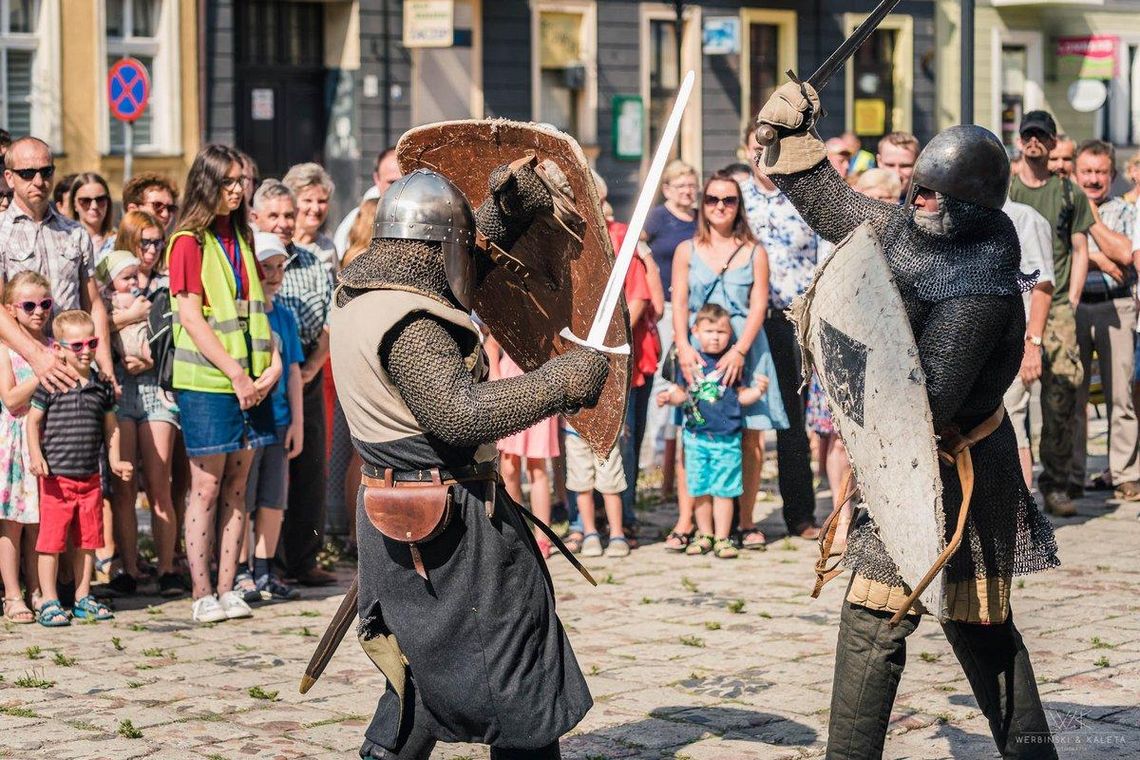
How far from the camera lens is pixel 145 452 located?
844cm

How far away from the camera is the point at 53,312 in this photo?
8.10 m

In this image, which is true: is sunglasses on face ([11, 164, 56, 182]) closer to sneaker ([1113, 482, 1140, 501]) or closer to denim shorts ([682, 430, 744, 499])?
denim shorts ([682, 430, 744, 499])

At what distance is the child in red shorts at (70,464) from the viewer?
7.75m

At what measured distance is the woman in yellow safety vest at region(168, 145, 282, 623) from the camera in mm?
7629

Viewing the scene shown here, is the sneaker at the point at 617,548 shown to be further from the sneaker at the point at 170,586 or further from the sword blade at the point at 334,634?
the sword blade at the point at 334,634

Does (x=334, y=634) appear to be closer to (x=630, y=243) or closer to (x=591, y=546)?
(x=630, y=243)

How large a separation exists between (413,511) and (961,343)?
1.37 m

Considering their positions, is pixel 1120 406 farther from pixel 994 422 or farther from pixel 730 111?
pixel 730 111

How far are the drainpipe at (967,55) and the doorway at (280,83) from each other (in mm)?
14325

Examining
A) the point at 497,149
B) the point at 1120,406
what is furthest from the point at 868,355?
the point at 1120,406

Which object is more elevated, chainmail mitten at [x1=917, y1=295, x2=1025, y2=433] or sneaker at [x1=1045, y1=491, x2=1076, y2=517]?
Result: chainmail mitten at [x1=917, y1=295, x2=1025, y2=433]

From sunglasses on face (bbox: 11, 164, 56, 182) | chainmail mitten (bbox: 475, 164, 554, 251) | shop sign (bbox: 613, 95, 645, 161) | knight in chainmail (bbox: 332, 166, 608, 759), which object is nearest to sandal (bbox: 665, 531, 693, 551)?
sunglasses on face (bbox: 11, 164, 56, 182)

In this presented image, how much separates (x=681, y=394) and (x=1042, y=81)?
24.1 m

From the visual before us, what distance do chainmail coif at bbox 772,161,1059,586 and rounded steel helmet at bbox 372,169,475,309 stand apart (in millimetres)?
980
